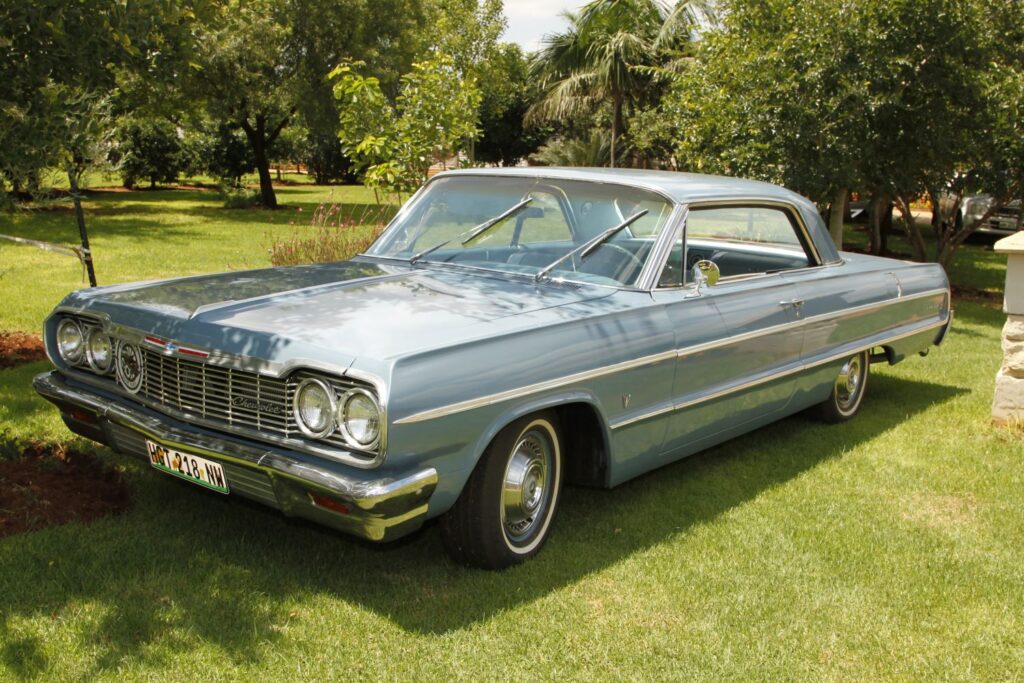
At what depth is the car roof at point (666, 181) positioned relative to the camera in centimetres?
499

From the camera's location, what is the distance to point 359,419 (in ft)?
11.1

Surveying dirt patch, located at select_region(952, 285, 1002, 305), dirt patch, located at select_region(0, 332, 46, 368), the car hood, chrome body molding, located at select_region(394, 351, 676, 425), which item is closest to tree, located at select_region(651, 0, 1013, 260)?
dirt patch, located at select_region(952, 285, 1002, 305)

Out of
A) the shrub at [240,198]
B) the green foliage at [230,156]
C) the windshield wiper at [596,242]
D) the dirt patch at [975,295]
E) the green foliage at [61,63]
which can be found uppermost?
the green foliage at [61,63]

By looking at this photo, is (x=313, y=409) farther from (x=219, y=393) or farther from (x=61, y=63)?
(x=61, y=63)

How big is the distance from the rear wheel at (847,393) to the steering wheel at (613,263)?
2112mm

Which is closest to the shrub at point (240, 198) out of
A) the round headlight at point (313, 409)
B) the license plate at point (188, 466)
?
the license plate at point (188, 466)

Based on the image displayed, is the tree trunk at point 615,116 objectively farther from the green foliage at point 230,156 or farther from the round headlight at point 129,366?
the round headlight at point 129,366

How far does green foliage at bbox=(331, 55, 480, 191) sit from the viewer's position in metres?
11.4

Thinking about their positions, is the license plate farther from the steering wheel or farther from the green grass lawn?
the steering wheel

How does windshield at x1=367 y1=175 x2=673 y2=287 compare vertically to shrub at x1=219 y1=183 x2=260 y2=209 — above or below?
above

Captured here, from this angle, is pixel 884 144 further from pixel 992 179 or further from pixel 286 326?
pixel 286 326

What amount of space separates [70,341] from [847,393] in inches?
185

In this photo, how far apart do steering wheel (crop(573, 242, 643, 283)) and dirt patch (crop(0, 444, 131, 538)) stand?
2443 millimetres

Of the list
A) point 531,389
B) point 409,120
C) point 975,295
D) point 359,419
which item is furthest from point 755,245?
point 975,295
